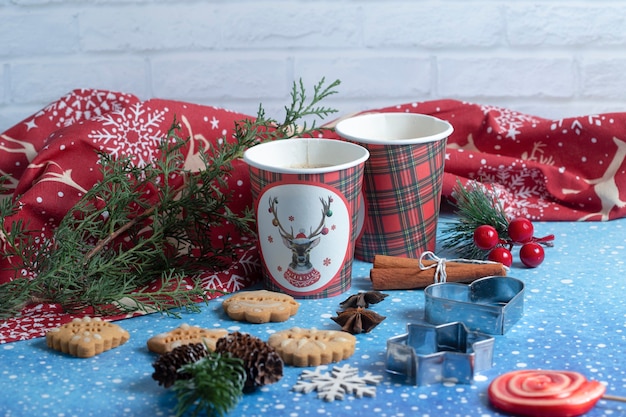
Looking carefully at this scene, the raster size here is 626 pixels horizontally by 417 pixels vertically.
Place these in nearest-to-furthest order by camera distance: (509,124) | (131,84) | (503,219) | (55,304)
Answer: (55,304) → (503,219) → (509,124) → (131,84)

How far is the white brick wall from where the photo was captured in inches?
64.2

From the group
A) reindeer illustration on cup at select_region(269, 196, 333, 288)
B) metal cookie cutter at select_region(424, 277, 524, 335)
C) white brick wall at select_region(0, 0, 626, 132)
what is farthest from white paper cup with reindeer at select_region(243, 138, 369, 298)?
white brick wall at select_region(0, 0, 626, 132)

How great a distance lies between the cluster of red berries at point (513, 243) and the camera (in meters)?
1.10

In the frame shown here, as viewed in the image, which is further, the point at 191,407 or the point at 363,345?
the point at 363,345

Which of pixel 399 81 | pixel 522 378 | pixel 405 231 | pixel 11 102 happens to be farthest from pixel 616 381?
pixel 11 102

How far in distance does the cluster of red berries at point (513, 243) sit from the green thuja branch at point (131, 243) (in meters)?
0.27

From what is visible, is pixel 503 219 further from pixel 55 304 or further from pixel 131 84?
pixel 131 84

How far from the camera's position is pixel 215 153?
1179mm

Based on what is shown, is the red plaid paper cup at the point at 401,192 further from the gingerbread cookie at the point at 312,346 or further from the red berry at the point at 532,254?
the gingerbread cookie at the point at 312,346

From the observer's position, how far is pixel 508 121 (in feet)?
4.72

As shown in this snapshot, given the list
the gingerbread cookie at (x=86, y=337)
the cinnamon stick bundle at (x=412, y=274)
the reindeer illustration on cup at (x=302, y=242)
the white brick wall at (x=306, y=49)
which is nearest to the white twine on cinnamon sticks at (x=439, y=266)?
the cinnamon stick bundle at (x=412, y=274)

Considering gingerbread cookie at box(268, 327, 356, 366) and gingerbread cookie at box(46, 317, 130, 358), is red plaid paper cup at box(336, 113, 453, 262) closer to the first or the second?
gingerbread cookie at box(268, 327, 356, 366)

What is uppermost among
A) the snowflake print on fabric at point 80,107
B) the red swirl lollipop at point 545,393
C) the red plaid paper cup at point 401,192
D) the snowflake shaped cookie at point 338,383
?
the snowflake print on fabric at point 80,107

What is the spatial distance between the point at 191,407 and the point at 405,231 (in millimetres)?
433
